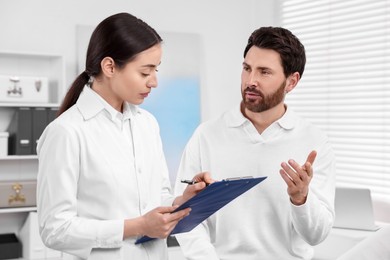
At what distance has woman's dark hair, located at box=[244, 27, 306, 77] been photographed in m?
2.15

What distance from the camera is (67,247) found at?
1.50 metres

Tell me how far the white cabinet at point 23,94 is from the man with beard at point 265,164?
8.49 feet

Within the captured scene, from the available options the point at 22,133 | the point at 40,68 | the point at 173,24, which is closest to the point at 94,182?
the point at 22,133

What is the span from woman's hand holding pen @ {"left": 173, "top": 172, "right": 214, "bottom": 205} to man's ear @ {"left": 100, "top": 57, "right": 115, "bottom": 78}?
0.39m

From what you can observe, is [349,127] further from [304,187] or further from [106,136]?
[106,136]

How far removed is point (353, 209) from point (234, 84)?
2.74m

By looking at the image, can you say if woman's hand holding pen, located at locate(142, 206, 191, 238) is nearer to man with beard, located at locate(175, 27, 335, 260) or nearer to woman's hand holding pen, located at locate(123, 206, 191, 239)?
woman's hand holding pen, located at locate(123, 206, 191, 239)

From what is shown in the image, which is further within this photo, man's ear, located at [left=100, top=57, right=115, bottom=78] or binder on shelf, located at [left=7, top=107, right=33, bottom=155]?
binder on shelf, located at [left=7, top=107, right=33, bottom=155]

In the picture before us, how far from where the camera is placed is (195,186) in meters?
1.64

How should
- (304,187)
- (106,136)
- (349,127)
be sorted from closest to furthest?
(106,136)
(304,187)
(349,127)

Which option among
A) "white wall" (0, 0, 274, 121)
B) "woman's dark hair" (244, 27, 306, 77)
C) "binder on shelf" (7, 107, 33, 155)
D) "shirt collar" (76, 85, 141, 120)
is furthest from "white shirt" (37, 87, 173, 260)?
"white wall" (0, 0, 274, 121)

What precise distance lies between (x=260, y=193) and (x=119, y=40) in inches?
31.6

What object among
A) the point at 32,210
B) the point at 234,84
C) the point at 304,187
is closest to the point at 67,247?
the point at 304,187

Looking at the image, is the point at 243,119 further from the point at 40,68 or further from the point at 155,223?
the point at 40,68
